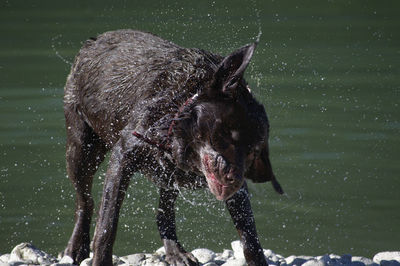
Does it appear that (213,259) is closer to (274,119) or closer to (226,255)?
(226,255)

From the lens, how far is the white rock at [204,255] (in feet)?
23.0

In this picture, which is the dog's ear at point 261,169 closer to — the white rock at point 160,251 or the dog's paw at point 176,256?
the dog's paw at point 176,256

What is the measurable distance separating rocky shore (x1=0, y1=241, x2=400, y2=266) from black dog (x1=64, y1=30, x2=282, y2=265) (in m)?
0.19

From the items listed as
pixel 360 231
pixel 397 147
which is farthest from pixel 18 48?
pixel 360 231

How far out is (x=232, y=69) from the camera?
4.91 metres

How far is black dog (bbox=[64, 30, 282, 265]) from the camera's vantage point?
495 cm

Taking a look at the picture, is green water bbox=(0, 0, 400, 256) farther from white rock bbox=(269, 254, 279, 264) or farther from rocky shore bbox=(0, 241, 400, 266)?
white rock bbox=(269, 254, 279, 264)

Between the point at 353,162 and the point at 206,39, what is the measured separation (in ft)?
13.0

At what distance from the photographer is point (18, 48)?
46.0 feet

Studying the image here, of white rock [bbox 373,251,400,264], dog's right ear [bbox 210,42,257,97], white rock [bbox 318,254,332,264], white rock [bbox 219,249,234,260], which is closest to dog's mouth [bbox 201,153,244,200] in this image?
dog's right ear [bbox 210,42,257,97]

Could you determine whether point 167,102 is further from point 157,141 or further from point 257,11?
point 257,11

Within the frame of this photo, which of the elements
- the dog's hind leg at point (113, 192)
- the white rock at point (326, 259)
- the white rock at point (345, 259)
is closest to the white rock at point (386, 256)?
the white rock at point (345, 259)

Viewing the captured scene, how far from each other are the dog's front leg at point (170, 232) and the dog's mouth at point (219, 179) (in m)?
1.67

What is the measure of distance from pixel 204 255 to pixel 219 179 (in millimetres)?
2249
